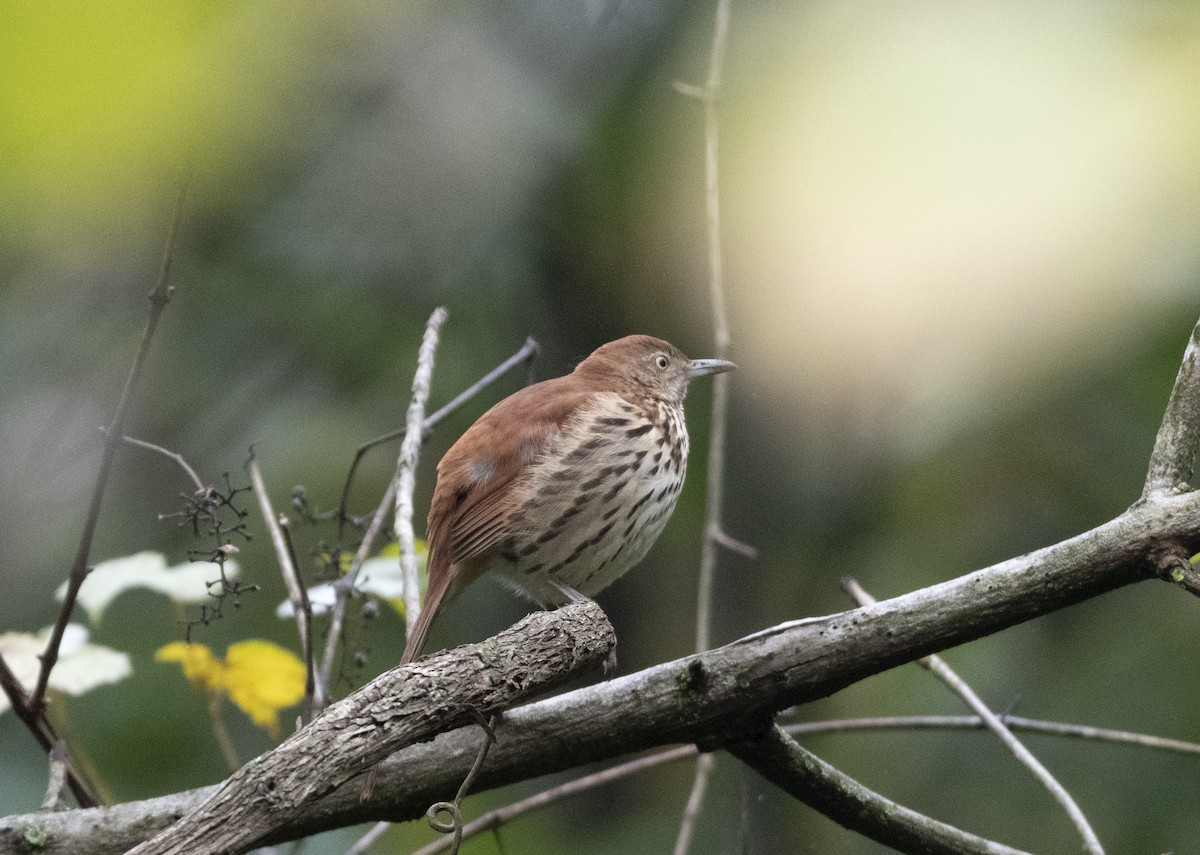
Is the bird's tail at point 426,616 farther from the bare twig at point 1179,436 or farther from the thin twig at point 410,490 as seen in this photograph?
the bare twig at point 1179,436

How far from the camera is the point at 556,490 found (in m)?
2.74

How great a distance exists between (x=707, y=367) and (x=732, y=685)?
4.42 feet

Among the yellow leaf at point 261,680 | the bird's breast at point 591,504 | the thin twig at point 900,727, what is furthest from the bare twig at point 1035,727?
the yellow leaf at point 261,680

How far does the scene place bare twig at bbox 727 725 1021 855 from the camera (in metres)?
2.02

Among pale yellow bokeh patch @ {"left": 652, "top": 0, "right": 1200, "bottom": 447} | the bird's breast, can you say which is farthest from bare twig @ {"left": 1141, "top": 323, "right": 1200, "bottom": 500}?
the bird's breast

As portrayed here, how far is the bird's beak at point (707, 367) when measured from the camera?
9.89ft

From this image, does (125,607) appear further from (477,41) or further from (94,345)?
(477,41)

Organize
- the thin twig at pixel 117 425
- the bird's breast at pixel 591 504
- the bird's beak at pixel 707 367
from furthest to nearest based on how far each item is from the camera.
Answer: the bird's beak at pixel 707 367 < the bird's breast at pixel 591 504 < the thin twig at pixel 117 425

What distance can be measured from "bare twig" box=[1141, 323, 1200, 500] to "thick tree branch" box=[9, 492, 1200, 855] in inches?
2.8

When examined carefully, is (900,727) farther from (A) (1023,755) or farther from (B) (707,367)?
(B) (707,367)

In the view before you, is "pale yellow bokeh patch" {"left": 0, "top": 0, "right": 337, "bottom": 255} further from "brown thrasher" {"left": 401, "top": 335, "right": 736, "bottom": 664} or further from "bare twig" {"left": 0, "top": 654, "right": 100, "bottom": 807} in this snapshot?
"brown thrasher" {"left": 401, "top": 335, "right": 736, "bottom": 664}

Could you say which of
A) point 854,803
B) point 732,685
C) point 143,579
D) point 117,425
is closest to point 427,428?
point 143,579

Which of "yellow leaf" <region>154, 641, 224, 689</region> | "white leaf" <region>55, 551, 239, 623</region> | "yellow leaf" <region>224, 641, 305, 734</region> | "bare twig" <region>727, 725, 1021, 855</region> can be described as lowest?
"bare twig" <region>727, 725, 1021, 855</region>

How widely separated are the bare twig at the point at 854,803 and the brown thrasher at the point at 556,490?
0.81 metres
